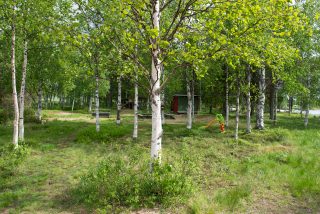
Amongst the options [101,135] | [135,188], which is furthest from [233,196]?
[101,135]

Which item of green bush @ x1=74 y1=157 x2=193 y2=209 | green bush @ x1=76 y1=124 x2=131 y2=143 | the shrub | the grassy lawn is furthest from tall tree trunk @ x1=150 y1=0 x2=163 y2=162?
green bush @ x1=76 y1=124 x2=131 y2=143

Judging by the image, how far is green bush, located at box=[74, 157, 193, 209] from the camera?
6.66m

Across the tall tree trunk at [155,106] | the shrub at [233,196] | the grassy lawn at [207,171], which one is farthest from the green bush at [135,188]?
the shrub at [233,196]

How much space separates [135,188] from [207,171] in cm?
413

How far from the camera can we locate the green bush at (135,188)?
21.9ft

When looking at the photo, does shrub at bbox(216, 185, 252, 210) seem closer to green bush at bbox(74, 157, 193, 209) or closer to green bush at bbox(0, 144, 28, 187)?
green bush at bbox(74, 157, 193, 209)

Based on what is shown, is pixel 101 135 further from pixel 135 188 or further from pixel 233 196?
pixel 233 196

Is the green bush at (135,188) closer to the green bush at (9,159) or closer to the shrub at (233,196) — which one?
the shrub at (233,196)

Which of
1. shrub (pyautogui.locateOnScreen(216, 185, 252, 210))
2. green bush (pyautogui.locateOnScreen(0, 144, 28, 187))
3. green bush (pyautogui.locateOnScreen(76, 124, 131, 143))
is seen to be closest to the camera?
shrub (pyautogui.locateOnScreen(216, 185, 252, 210))

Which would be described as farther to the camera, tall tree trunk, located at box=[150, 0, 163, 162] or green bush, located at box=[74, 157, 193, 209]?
tall tree trunk, located at box=[150, 0, 163, 162]

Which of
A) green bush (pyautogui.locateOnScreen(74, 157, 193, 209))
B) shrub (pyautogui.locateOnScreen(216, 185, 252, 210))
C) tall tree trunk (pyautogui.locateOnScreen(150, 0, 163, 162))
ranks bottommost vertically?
shrub (pyautogui.locateOnScreen(216, 185, 252, 210))

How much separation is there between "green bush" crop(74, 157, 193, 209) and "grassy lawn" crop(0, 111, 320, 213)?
22 cm

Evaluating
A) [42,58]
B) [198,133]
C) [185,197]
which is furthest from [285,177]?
[42,58]

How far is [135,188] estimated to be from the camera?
673 centimetres
